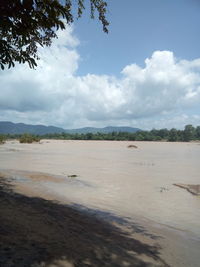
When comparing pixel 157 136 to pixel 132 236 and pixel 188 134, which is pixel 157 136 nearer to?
pixel 188 134

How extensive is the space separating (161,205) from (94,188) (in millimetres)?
3443

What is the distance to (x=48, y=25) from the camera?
12.9 feet

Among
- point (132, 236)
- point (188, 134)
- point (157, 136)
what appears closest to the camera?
point (132, 236)

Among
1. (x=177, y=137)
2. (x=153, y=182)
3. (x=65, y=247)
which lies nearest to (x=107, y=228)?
(x=65, y=247)

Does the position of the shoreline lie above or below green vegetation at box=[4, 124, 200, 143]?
below

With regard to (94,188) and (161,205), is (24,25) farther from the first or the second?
(94,188)

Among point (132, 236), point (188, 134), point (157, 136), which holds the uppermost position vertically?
point (188, 134)

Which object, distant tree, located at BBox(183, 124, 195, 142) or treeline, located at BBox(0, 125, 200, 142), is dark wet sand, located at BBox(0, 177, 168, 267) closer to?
treeline, located at BBox(0, 125, 200, 142)

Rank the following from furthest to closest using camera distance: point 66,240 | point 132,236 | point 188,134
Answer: point 188,134, point 132,236, point 66,240

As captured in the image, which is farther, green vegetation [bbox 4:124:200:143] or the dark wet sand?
green vegetation [bbox 4:124:200:143]

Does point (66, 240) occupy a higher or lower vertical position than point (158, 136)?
lower

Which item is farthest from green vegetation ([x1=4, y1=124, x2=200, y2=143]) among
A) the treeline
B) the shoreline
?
the shoreline

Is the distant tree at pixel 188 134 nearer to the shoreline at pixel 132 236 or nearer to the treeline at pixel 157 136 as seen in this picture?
the treeline at pixel 157 136

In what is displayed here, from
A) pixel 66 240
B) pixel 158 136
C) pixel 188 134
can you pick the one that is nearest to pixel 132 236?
pixel 66 240
